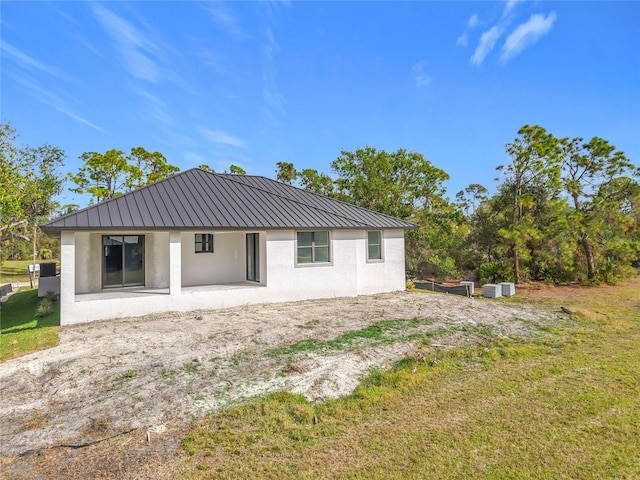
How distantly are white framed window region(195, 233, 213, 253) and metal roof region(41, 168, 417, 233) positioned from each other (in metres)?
1.50

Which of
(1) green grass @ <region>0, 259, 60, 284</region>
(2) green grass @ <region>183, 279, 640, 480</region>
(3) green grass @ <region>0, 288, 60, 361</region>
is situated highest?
(1) green grass @ <region>0, 259, 60, 284</region>

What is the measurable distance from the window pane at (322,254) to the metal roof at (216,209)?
993mm

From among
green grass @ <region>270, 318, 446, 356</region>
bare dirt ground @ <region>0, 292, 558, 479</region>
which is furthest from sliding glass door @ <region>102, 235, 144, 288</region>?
green grass @ <region>270, 318, 446, 356</region>

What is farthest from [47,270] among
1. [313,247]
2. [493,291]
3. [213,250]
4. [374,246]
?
[493,291]

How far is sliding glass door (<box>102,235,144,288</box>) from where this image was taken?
477 inches

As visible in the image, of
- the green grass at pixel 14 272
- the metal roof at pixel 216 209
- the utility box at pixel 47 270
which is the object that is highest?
the metal roof at pixel 216 209

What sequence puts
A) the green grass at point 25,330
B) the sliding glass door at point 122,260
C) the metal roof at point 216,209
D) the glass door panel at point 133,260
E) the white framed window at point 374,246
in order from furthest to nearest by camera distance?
1. the white framed window at point 374,246
2. the glass door panel at point 133,260
3. the sliding glass door at point 122,260
4. the metal roof at point 216,209
5. the green grass at point 25,330

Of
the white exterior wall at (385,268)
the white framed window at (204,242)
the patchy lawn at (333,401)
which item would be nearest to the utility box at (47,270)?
the white framed window at (204,242)

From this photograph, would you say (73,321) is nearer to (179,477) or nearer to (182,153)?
(179,477)

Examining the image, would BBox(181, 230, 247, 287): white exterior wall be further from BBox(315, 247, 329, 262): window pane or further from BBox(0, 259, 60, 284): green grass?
BBox(0, 259, 60, 284): green grass

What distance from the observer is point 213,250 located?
13773 millimetres

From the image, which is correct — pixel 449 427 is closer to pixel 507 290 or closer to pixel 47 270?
pixel 507 290

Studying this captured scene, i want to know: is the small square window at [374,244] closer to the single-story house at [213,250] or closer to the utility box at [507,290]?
the single-story house at [213,250]

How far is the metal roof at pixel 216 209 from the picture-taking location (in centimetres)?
1032
